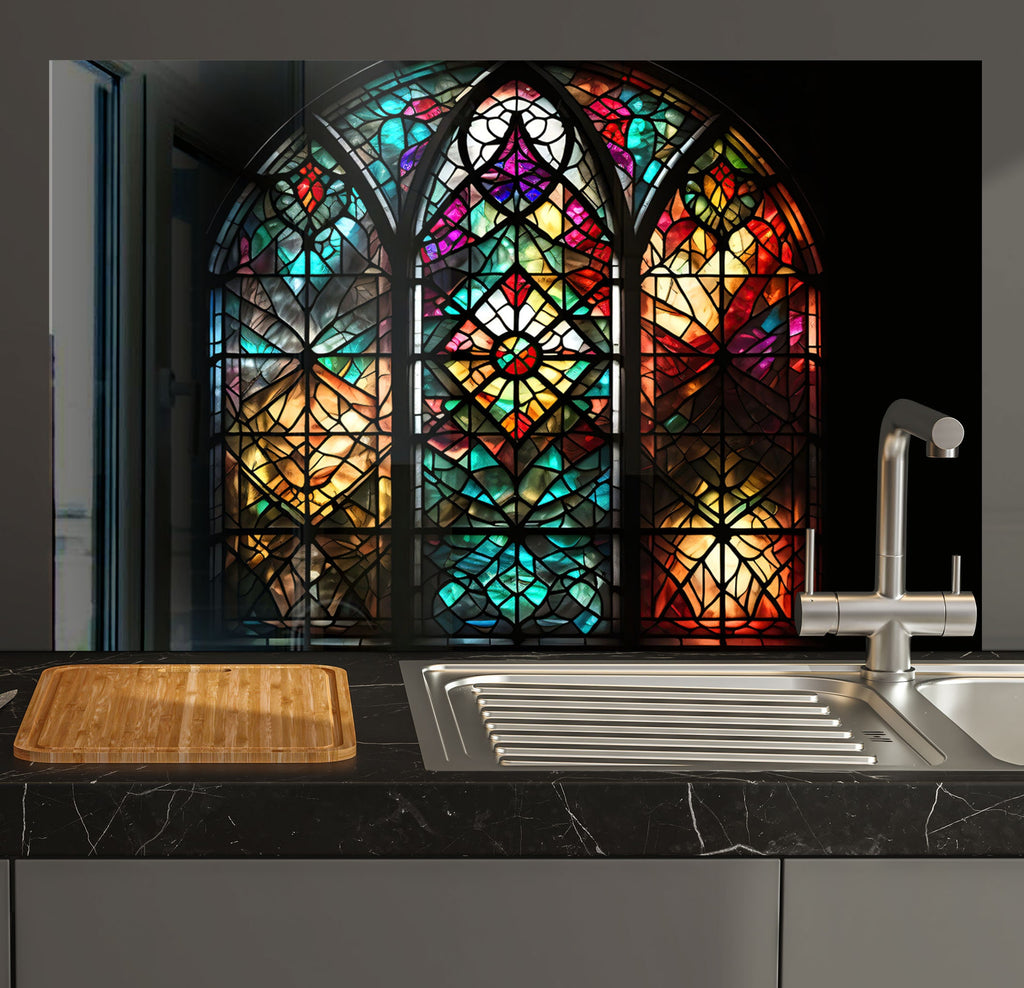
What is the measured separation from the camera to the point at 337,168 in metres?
1.75

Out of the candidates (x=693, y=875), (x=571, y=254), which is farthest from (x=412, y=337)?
(x=693, y=875)

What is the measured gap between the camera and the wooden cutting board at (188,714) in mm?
1207

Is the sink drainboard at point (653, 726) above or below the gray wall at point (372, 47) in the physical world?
below

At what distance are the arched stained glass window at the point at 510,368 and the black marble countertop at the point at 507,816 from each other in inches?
25.2

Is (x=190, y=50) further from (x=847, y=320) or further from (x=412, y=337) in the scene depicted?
(x=847, y=320)

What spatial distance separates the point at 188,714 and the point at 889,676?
838 mm

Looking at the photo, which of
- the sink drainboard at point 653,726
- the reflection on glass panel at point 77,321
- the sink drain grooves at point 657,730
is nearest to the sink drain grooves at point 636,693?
the sink drainboard at point 653,726

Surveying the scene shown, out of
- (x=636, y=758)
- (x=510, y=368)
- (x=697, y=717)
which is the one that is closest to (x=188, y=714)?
(x=636, y=758)

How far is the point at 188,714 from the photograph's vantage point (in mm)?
1322

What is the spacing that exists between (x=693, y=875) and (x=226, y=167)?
1142 mm

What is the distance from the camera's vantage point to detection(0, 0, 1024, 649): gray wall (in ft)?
5.53

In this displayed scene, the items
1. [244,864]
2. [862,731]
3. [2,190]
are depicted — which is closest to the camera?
[244,864]

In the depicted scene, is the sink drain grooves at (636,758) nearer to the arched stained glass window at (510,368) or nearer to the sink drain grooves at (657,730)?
the sink drain grooves at (657,730)

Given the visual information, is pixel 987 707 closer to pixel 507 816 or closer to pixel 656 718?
pixel 656 718
